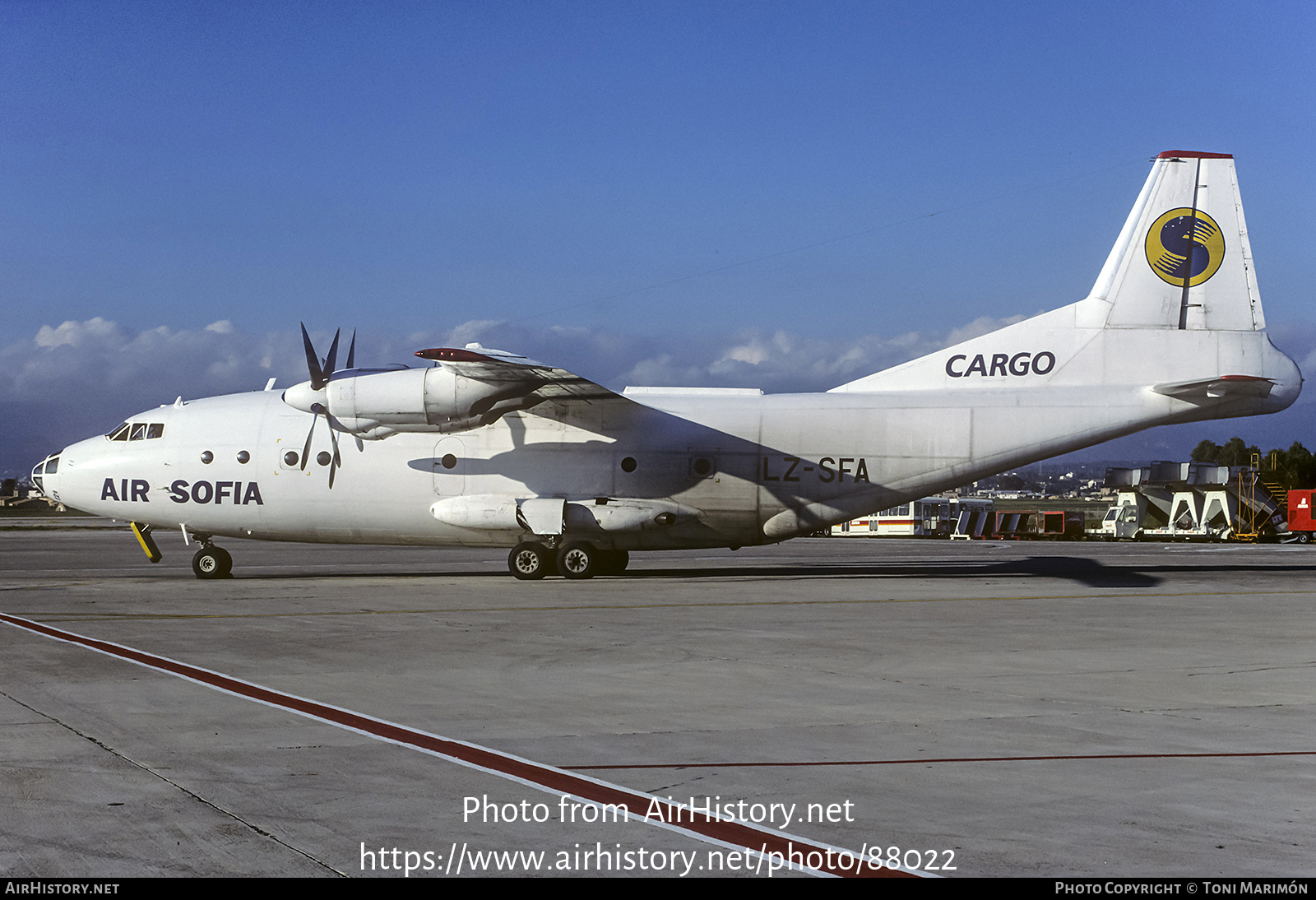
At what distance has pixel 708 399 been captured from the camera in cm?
2652

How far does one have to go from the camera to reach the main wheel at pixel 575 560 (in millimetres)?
25203

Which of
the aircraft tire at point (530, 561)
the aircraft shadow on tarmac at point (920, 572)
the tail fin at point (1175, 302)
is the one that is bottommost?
the aircraft shadow on tarmac at point (920, 572)

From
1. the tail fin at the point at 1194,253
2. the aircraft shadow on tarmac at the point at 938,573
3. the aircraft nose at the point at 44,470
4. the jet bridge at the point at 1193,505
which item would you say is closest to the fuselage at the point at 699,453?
the tail fin at the point at 1194,253

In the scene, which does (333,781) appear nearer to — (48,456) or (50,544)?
(48,456)

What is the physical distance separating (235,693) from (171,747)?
Result: 2366mm

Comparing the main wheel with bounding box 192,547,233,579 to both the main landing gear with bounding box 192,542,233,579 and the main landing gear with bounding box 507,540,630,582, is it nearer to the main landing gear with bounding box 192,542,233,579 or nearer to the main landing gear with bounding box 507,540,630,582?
the main landing gear with bounding box 192,542,233,579

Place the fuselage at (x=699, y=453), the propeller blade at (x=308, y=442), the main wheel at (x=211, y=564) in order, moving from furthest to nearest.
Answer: the main wheel at (x=211, y=564) < the propeller blade at (x=308, y=442) < the fuselage at (x=699, y=453)

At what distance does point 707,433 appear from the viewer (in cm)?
2580

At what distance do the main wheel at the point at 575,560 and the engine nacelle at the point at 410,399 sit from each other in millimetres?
3617

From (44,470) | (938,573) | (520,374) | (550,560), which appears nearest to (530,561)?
(550,560)

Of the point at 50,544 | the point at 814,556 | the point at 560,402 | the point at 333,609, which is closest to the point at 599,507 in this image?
the point at 560,402

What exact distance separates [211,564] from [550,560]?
8.54 meters

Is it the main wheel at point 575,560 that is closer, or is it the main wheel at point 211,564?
the main wheel at point 575,560

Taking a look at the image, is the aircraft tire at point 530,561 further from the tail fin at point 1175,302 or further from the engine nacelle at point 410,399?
the tail fin at point 1175,302
